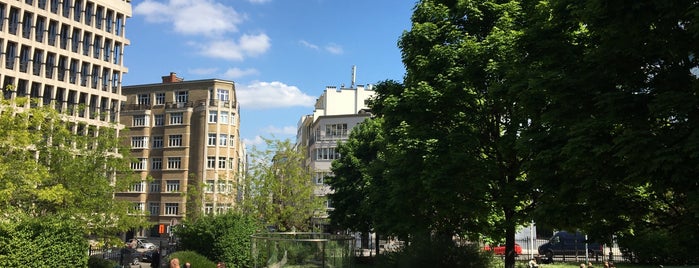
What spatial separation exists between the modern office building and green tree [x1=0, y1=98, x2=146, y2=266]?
42829 millimetres

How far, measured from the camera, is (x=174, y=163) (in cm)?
8381

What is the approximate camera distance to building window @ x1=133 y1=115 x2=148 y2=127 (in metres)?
85.9

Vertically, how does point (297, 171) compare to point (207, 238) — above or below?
above

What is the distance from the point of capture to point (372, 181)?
35.7m

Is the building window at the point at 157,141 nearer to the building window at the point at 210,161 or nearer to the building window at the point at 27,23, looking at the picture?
the building window at the point at 210,161

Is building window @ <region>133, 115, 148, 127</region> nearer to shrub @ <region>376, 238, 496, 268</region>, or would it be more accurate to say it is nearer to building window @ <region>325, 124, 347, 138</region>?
building window @ <region>325, 124, 347, 138</region>

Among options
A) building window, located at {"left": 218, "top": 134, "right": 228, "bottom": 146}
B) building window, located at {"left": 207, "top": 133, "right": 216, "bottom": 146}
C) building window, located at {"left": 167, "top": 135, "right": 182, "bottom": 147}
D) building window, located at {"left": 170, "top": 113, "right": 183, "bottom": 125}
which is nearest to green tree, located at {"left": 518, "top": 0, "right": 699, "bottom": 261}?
building window, located at {"left": 207, "top": 133, "right": 216, "bottom": 146}

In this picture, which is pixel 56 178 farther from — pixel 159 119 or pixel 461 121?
pixel 159 119

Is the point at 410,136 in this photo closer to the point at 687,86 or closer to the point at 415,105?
the point at 415,105

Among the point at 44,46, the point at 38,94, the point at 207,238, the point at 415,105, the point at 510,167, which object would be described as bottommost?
the point at 207,238

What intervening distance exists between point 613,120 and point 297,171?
1492 inches

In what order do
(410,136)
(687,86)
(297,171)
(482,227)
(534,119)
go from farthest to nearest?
(297,171)
(482,227)
(410,136)
(534,119)
(687,86)

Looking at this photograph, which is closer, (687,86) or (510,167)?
(687,86)

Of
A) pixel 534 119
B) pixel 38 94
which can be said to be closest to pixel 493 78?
pixel 534 119
